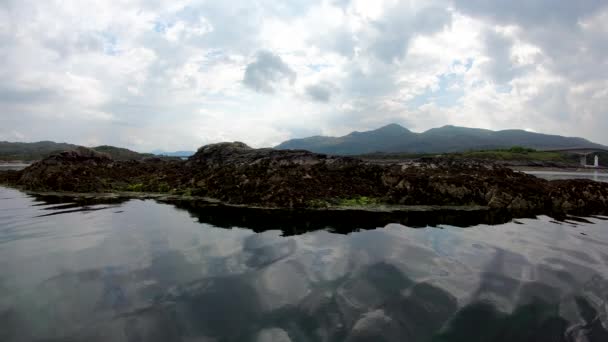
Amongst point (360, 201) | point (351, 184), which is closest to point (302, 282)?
point (360, 201)

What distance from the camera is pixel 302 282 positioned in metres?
8.68

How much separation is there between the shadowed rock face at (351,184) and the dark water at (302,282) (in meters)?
5.41

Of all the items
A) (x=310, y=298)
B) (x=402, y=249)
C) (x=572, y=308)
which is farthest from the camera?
(x=402, y=249)

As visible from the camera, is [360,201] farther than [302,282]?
Yes

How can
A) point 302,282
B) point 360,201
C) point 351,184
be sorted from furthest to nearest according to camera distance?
point 351,184 → point 360,201 → point 302,282

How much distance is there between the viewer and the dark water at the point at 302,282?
20.9ft

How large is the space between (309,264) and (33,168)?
37251 millimetres

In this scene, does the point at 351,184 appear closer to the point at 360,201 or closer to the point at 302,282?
the point at 360,201

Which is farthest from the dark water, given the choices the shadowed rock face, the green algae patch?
the shadowed rock face

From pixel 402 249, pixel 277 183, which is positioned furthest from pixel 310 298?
pixel 277 183

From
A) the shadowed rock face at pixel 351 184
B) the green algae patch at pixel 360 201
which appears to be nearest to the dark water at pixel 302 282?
the green algae patch at pixel 360 201

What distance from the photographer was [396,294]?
25.8ft

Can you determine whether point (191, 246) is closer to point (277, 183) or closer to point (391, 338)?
point (391, 338)

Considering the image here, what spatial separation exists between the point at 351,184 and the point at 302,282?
15.0m
